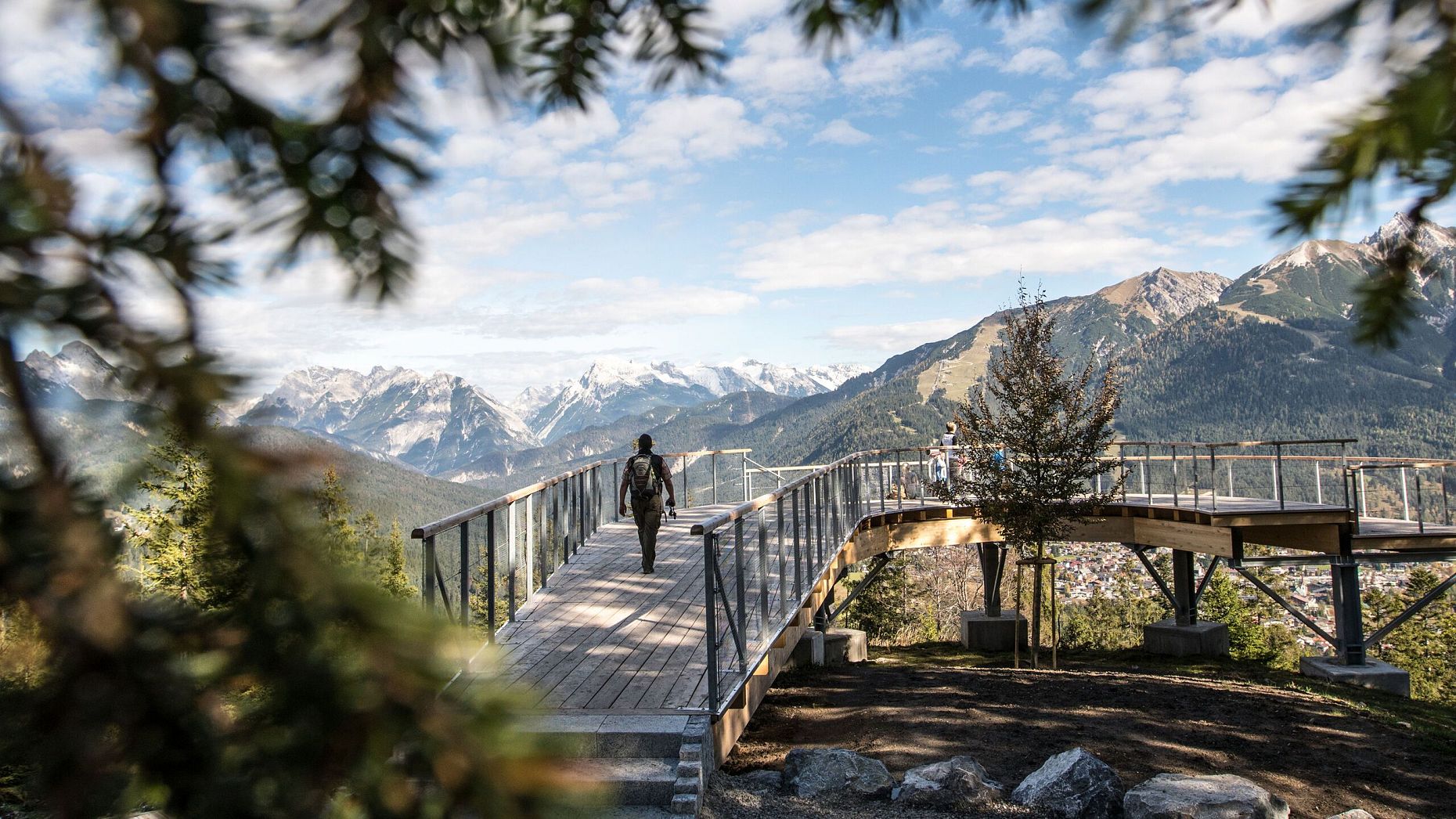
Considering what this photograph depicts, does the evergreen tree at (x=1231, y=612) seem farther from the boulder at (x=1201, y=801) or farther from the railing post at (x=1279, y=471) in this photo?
the boulder at (x=1201, y=801)

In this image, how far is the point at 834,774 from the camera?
7969mm

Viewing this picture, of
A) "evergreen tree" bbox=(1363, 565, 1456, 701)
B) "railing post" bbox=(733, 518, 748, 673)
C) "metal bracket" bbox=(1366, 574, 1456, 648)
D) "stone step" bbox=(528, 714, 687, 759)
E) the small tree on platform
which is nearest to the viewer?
"stone step" bbox=(528, 714, 687, 759)

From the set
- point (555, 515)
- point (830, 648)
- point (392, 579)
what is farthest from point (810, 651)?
point (392, 579)

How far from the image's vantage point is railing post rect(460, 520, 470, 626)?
712 cm

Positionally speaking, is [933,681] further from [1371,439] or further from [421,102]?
[1371,439]

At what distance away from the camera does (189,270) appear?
352 millimetres

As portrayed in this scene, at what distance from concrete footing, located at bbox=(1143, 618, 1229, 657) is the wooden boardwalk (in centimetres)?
1359

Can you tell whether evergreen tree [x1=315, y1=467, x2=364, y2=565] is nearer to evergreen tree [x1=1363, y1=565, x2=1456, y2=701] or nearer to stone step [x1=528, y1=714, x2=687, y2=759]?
stone step [x1=528, y1=714, x2=687, y2=759]

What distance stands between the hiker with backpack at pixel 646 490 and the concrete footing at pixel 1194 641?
1493 cm

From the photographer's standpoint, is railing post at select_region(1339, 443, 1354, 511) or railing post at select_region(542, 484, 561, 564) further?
railing post at select_region(1339, 443, 1354, 511)

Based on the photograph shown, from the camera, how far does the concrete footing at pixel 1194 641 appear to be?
20.8 metres

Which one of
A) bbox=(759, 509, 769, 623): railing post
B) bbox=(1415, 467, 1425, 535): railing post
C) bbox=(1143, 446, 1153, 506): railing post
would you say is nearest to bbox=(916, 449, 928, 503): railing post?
bbox=(1143, 446, 1153, 506): railing post

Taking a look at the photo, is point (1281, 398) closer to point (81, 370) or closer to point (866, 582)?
point (866, 582)

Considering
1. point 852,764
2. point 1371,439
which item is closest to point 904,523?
point 852,764
